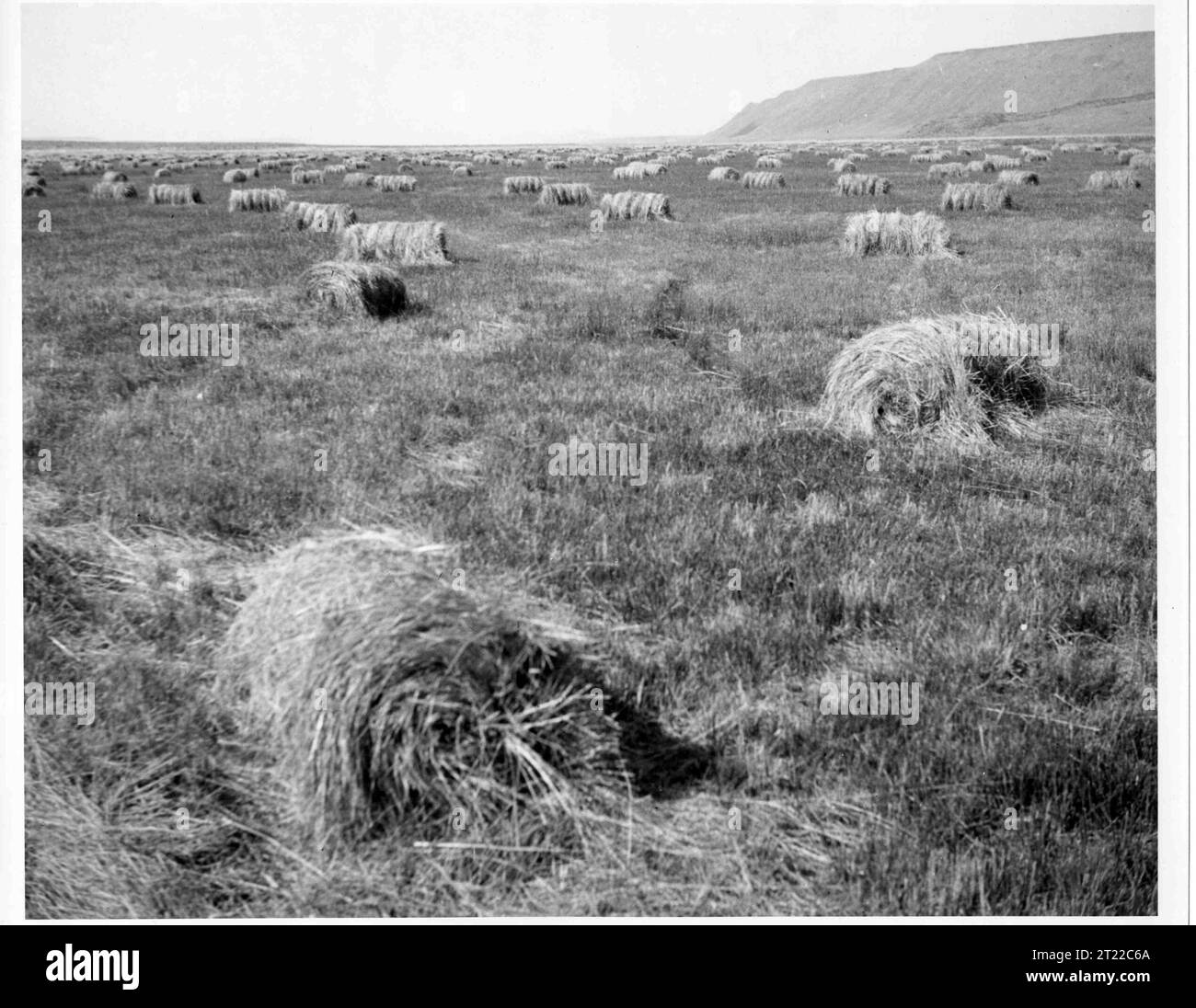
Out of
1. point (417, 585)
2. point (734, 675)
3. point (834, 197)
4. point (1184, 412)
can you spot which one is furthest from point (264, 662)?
point (834, 197)

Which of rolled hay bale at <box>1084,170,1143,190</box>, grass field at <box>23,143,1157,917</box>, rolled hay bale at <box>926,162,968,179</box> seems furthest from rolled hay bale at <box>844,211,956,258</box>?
rolled hay bale at <box>926,162,968,179</box>

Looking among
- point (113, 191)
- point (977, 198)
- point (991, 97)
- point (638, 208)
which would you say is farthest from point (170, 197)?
point (991, 97)

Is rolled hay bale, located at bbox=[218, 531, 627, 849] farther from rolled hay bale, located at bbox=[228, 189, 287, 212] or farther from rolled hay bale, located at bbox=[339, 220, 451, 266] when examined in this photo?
rolled hay bale, located at bbox=[228, 189, 287, 212]

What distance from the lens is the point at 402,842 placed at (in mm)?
4234

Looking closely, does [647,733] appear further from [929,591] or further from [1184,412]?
[1184,412]

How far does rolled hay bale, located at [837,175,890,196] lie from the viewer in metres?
30.5

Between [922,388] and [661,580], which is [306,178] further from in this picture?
[661,580]

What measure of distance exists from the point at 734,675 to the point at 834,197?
88.6 feet

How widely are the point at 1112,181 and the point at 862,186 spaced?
23.2 ft

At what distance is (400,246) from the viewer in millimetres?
17031

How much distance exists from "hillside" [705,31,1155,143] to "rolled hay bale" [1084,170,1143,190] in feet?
218

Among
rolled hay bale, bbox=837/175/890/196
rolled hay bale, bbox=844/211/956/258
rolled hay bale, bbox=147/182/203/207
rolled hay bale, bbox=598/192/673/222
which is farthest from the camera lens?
rolled hay bale, bbox=837/175/890/196

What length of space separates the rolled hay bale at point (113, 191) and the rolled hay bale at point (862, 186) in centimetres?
2140

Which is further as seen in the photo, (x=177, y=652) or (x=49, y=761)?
(x=177, y=652)
